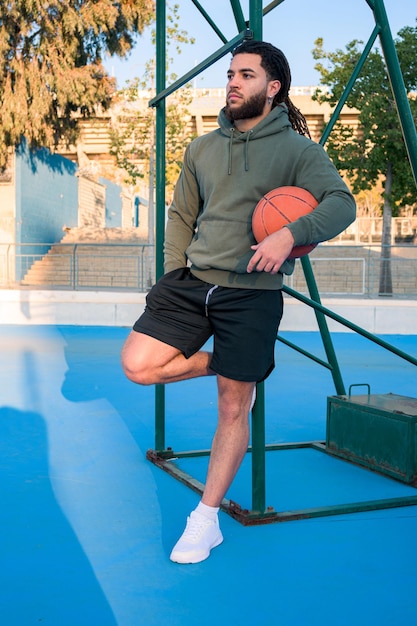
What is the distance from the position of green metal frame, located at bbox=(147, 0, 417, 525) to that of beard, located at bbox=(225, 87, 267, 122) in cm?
34

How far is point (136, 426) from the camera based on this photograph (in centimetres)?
525

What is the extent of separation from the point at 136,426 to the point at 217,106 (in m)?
29.6

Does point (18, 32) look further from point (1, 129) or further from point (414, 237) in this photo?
point (414, 237)

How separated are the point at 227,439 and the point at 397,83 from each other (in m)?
2.10

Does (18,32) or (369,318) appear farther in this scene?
(18,32)

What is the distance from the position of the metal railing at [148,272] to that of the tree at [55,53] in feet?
16.6

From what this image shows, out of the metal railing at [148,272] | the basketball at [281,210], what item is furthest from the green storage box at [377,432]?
the metal railing at [148,272]

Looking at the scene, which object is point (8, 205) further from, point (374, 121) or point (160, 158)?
point (160, 158)

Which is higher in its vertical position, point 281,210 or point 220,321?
point 281,210

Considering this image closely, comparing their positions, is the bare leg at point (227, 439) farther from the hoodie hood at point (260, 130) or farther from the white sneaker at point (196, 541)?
the hoodie hood at point (260, 130)

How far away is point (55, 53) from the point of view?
19.6m

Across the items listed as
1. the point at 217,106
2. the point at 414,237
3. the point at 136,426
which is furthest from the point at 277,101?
the point at 217,106

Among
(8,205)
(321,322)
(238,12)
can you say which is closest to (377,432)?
(321,322)

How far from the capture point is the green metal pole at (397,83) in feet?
12.0
